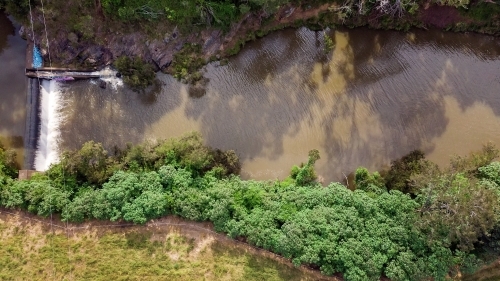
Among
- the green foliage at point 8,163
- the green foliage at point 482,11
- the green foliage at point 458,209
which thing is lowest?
the green foliage at point 458,209

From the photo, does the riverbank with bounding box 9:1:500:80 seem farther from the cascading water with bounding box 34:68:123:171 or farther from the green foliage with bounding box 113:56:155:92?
the cascading water with bounding box 34:68:123:171

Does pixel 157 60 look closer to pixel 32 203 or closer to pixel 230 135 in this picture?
pixel 230 135

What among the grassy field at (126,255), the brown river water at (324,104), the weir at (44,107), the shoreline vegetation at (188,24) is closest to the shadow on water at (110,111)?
the brown river water at (324,104)

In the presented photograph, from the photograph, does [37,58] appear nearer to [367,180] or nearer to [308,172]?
[308,172]

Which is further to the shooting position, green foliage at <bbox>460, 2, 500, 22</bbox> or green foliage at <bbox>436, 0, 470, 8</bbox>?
green foliage at <bbox>460, 2, 500, 22</bbox>

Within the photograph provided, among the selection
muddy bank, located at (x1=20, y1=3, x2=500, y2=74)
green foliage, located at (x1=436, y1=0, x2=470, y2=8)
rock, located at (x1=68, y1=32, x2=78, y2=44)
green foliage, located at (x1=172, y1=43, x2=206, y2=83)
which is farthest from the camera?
green foliage, located at (x1=172, y1=43, x2=206, y2=83)

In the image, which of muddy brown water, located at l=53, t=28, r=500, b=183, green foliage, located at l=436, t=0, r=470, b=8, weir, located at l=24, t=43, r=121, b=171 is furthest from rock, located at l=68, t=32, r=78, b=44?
green foliage, located at l=436, t=0, r=470, b=8

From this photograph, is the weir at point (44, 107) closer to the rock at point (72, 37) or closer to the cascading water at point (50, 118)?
the cascading water at point (50, 118)
